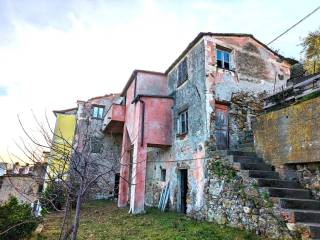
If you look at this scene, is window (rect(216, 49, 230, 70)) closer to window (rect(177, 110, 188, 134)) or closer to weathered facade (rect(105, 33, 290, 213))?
weathered facade (rect(105, 33, 290, 213))

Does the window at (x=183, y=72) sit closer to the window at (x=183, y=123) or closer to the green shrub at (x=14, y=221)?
the window at (x=183, y=123)

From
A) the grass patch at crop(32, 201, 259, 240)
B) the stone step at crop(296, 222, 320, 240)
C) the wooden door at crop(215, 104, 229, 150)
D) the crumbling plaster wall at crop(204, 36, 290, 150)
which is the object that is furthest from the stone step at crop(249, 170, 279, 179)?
the wooden door at crop(215, 104, 229, 150)

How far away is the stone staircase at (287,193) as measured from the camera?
17.9ft

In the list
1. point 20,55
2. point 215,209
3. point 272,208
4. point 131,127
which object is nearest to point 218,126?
point 215,209

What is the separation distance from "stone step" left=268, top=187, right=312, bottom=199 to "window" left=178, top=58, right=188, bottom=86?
275 inches

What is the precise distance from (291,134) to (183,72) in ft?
21.7

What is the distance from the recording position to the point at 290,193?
6.46m

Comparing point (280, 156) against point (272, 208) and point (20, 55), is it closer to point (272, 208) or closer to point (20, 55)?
point (272, 208)

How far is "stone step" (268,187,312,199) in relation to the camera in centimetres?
639

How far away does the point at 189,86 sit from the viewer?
455 inches

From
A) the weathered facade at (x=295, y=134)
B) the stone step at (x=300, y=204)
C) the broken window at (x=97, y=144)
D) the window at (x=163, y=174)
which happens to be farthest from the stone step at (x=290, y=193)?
the broken window at (x=97, y=144)

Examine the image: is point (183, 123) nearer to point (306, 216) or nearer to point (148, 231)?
point (148, 231)

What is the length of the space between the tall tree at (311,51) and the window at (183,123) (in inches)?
350

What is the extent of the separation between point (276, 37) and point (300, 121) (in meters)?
3.53
